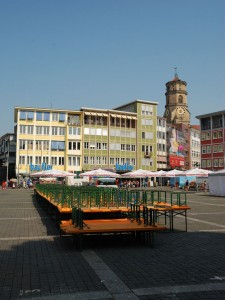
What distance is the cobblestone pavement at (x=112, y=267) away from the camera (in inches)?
223

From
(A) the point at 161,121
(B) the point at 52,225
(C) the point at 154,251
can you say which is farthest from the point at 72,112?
(C) the point at 154,251

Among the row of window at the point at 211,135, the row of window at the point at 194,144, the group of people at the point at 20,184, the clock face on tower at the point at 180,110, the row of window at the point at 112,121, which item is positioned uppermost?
the clock face on tower at the point at 180,110

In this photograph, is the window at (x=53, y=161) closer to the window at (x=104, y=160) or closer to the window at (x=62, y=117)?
the window at (x=62, y=117)

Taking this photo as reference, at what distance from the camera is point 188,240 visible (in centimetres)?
1070

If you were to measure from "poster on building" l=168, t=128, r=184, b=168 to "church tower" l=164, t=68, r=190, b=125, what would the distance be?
92.4 ft

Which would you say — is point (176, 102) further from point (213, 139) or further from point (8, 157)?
point (8, 157)

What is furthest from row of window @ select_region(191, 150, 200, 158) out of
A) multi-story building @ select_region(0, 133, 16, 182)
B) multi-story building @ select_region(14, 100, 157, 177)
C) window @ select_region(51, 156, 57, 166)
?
multi-story building @ select_region(0, 133, 16, 182)

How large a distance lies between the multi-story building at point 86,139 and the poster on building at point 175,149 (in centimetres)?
1011

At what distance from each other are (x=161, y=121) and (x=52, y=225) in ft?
247

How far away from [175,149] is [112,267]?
89.4 metres

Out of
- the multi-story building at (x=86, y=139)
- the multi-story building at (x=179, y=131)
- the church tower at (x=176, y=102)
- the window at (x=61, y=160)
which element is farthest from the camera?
the church tower at (x=176, y=102)

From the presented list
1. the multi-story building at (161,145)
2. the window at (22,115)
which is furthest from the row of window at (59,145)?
the multi-story building at (161,145)

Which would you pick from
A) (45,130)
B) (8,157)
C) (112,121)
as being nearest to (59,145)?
(45,130)

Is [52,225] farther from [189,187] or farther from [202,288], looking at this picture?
[189,187]
